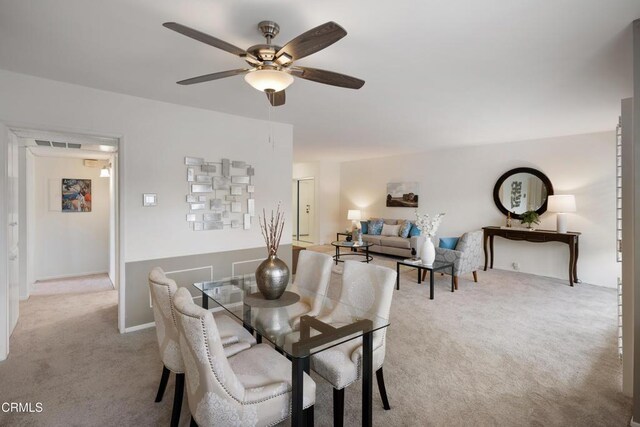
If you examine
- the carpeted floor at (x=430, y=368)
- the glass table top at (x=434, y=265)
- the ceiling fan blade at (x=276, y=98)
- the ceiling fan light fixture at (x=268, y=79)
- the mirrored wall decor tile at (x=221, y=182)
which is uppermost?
the ceiling fan blade at (x=276, y=98)

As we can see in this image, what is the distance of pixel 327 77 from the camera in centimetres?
192

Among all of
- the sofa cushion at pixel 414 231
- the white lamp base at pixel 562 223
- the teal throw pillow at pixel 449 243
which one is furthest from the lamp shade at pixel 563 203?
the sofa cushion at pixel 414 231

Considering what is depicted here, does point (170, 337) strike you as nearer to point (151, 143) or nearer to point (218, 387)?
point (218, 387)

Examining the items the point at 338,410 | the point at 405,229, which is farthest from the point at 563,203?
the point at 338,410

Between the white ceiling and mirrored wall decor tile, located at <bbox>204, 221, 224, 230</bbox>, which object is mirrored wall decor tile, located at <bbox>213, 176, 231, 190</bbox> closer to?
mirrored wall decor tile, located at <bbox>204, 221, 224, 230</bbox>

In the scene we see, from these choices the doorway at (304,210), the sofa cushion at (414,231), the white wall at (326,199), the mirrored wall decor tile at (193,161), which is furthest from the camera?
the doorway at (304,210)

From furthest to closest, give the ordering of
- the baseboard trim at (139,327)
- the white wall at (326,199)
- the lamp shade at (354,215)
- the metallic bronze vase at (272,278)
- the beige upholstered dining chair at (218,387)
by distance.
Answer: the white wall at (326,199) → the lamp shade at (354,215) → the baseboard trim at (139,327) → the metallic bronze vase at (272,278) → the beige upholstered dining chair at (218,387)

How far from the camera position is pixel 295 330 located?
67.2 inches

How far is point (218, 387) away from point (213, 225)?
259 centimetres

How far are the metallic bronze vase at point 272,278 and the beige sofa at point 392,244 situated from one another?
459 centimetres

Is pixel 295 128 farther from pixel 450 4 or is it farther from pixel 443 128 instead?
pixel 450 4

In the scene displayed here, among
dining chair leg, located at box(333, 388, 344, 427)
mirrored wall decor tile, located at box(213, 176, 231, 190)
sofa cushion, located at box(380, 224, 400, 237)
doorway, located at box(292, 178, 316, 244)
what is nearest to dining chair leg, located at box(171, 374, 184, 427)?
dining chair leg, located at box(333, 388, 344, 427)

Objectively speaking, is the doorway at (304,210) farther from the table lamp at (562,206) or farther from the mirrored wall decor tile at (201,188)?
the table lamp at (562,206)

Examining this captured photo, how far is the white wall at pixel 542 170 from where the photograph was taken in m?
4.84
